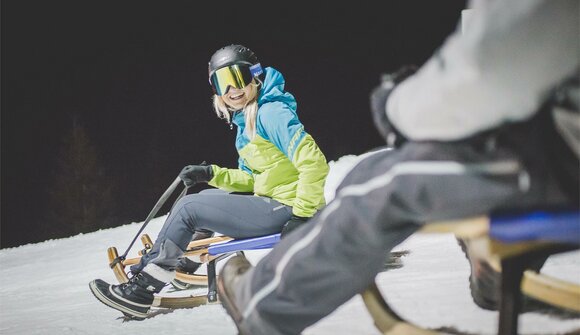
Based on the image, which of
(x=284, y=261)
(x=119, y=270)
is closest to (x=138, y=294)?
(x=119, y=270)

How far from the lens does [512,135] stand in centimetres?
106

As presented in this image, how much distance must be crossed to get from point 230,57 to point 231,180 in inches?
33.5

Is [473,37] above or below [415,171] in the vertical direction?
above

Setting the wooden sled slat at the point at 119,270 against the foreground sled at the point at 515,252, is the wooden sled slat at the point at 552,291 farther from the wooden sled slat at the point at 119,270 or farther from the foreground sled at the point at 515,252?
the wooden sled slat at the point at 119,270

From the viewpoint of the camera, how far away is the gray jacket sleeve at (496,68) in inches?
37.8

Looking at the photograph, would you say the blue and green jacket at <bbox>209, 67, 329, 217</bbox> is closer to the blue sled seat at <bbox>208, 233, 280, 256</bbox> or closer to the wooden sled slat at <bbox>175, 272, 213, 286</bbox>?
the blue sled seat at <bbox>208, 233, 280, 256</bbox>

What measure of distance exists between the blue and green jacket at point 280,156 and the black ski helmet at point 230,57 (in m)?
0.16

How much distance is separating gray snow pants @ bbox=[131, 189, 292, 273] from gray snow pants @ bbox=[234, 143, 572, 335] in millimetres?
1488

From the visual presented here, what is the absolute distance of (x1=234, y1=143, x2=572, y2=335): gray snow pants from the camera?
1084mm

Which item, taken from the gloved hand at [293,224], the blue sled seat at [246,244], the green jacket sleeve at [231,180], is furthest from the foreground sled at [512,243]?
the green jacket sleeve at [231,180]

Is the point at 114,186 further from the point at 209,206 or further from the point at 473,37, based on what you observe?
the point at 473,37

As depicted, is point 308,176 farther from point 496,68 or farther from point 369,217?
point 496,68

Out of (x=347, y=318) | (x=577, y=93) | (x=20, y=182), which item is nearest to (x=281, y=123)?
(x=347, y=318)

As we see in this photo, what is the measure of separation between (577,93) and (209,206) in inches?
91.4
